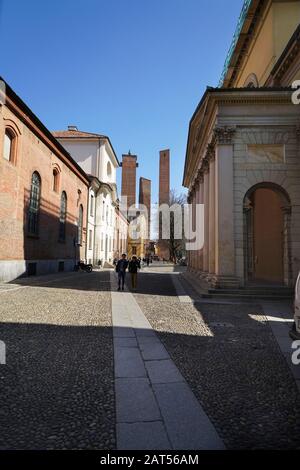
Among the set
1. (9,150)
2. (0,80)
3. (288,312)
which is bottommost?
(288,312)

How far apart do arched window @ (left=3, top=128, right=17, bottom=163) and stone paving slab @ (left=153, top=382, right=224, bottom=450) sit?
15.5 metres

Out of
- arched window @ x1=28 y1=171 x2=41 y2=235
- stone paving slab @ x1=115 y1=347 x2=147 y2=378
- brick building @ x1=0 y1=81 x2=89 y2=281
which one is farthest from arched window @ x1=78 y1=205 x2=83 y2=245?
stone paving slab @ x1=115 y1=347 x2=147 y2=378

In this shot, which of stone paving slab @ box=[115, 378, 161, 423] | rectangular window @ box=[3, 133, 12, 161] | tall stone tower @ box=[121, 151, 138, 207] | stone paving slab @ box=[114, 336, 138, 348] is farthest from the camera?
tall stone tower @ box=[121, 151, 138, 207]

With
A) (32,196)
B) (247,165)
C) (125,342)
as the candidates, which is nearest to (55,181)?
(32,196)

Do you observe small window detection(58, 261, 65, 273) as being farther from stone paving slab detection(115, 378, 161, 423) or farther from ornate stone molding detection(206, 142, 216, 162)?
stone paving slab detection(115, 378, 161, 423)

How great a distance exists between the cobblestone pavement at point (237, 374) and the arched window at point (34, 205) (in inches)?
506

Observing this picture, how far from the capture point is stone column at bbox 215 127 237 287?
13.0 metres

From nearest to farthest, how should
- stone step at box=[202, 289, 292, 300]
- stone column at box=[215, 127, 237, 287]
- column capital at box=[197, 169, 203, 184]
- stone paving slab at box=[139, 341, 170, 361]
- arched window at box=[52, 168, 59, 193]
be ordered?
stone paving slab at box=[139, 341, 170, 361]
stone step at box=[202, 289, 292, 300]
stone column at box=[215, 127, 237, 287]
column capital at box=[197, 169, 203, 184]
arched window at box=[52, 168, 59, 193]

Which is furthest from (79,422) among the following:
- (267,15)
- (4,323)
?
(267,15)

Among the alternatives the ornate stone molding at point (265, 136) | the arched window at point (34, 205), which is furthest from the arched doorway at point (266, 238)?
the arched window at point (34, 205)

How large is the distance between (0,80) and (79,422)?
52.0 feet

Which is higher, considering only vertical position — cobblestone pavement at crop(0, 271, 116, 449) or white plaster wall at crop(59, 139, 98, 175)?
white plaster wall at crop(59, 139, 98, 175)
